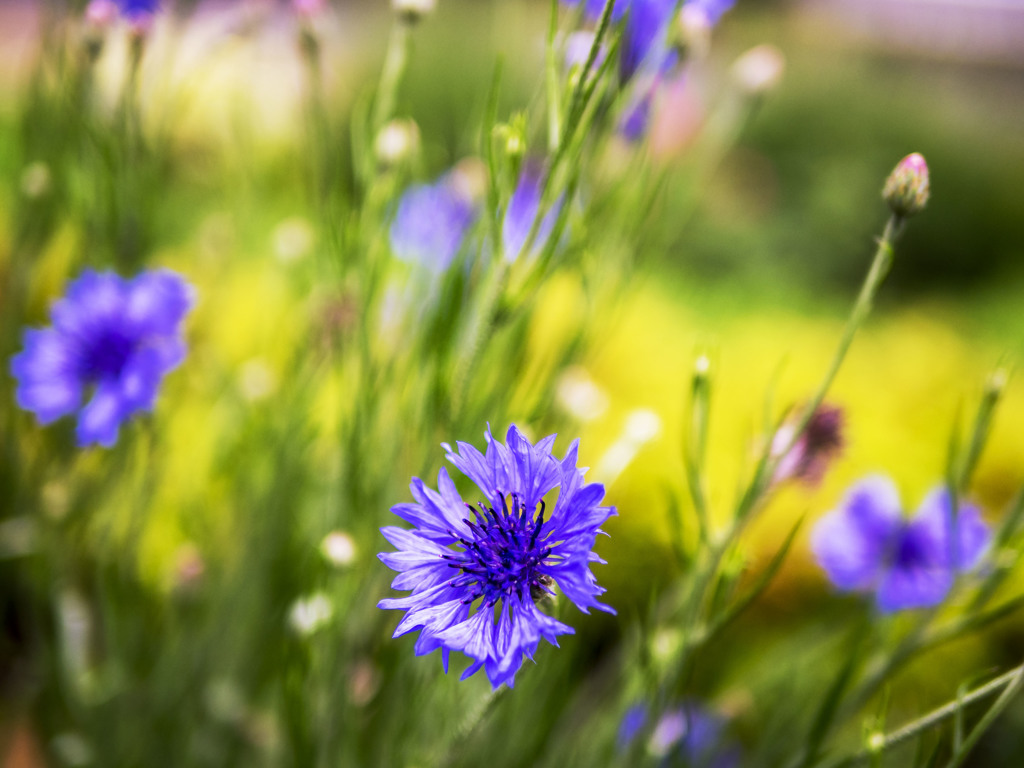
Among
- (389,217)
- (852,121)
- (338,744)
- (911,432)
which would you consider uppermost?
(852,121)

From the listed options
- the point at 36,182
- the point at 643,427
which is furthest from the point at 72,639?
the point at 643,427

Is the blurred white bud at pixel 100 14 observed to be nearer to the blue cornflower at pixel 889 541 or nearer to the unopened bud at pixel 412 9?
the unopened bud at pixel 412 9

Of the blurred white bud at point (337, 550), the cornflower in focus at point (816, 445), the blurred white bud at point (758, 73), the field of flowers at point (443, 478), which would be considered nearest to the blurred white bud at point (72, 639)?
the field of flowers at point (443, 478)

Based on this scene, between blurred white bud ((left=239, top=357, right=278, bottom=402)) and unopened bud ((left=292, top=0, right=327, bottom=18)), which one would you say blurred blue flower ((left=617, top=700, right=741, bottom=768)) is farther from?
unopened bud ((left=292, top=0, right=327, bottom=18))

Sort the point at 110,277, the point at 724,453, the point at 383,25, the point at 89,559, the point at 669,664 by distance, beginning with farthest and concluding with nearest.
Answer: the point at 383,25
the point at 724,453
the point at 89,559
the point at 110,277
the point at 669,664

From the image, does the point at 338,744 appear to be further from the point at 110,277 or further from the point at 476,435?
the point at 110,277

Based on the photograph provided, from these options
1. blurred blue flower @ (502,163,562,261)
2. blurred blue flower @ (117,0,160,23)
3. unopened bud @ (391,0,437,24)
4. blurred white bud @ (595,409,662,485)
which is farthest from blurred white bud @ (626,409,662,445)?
blurred blue flower @ (117,0,160,23)

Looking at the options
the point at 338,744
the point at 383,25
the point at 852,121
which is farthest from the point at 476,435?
the point at 383,25

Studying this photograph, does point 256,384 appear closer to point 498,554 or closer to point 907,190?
point 498,554
